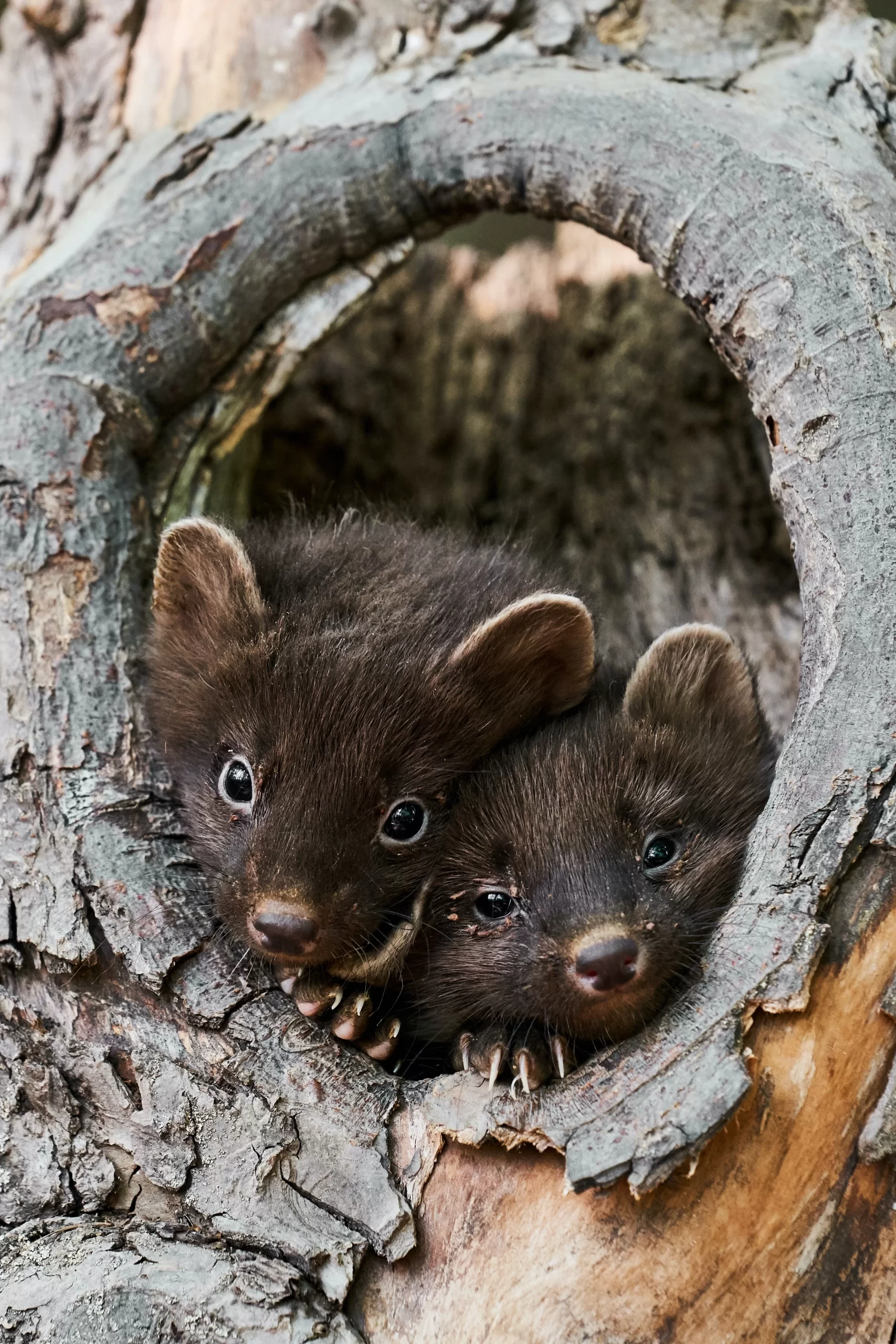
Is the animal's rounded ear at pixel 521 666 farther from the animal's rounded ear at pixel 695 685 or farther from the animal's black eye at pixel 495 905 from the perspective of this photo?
the animal's black eye at pixel 495 905

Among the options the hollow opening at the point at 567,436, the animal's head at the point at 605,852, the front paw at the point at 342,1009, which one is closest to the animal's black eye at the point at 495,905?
the animal's head at the point at 605,852

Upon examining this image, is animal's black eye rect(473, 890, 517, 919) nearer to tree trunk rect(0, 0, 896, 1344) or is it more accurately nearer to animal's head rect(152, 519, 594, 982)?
animal's head rect(152, 519, 594, 982)

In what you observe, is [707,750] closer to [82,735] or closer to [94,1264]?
[82,735]

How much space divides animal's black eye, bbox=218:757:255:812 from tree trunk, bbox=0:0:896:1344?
0.67 ft

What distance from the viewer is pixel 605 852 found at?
330 cm

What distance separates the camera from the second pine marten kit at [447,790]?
10.3ft

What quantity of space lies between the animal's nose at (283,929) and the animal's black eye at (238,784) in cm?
41

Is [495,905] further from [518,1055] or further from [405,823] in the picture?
[518,1055]

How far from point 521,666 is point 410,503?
5.64 feet

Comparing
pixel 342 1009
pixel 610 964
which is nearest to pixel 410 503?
pixel 342 1009

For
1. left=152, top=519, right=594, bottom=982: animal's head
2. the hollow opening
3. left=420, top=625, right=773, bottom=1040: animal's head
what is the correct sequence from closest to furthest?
left=420, top=625, right=773, bottom=1040: animal's head < left=152, top=519, right=594, bottom=982: animal's head < the hollow opening

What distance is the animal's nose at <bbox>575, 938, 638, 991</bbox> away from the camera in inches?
116

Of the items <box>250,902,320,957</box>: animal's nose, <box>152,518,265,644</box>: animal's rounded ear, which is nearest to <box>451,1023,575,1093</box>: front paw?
<box>250,902,320,957</box>: animal's nose

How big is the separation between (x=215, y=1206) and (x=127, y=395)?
2.41m
